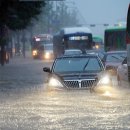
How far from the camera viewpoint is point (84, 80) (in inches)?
870

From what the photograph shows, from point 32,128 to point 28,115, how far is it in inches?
91.4

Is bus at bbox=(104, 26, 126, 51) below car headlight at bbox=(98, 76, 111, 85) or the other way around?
below

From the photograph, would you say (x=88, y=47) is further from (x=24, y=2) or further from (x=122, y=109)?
(x=122, y=109)

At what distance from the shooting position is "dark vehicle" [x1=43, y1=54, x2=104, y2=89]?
2214 centimetres

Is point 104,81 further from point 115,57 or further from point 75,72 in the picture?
point 115,57

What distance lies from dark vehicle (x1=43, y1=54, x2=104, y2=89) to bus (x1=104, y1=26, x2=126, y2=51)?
90.6 feet

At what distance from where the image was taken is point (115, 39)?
5250 centimetres

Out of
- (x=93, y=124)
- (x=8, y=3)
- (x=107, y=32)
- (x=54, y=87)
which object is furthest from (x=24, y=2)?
(x=93, y=124)

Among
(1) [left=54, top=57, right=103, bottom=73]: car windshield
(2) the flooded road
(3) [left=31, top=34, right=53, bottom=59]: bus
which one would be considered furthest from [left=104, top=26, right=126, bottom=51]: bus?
(3) [left=31, top=34, right=53, bottom=59]: bus

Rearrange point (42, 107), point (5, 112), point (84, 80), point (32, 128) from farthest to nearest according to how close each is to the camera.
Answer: point (84, 80) < point (42, 107) < point (5, 112) < point (32, 128)

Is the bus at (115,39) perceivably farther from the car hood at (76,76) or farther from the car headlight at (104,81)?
the car headlight at (104,81)

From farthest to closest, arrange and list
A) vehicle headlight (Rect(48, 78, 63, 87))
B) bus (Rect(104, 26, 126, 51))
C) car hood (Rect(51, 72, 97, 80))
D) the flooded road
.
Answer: bus (Rect(104, 26, 126, 51))
vehicle headlight (Rect(48, 78, 63, 87))
car hood (Rect(51, 72, 97, 80))
the flooded road

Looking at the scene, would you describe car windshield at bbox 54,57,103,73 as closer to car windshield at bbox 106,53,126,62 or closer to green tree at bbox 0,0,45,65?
car windshield at bbox 106,53,126,62

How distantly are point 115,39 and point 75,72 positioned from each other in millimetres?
29695
